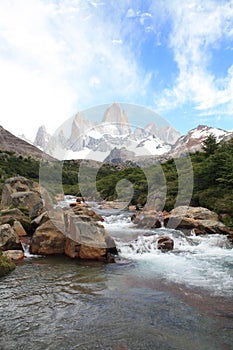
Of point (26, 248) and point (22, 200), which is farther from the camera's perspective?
point (22, 200)

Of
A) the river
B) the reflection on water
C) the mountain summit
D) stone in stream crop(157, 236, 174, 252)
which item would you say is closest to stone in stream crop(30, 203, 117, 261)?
the river

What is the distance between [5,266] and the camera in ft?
30.0

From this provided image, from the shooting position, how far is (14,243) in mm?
11461

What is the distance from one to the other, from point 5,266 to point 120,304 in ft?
13.4

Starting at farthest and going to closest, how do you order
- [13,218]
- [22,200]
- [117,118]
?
[22,200] < [117,118] < [13,218]

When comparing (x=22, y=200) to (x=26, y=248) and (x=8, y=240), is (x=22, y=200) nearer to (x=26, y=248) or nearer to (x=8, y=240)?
(x=26, y=248)

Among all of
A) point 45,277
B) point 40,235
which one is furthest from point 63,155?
point 45,277

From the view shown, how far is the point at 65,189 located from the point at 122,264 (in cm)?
4184

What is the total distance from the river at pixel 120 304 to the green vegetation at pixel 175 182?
8576 mm

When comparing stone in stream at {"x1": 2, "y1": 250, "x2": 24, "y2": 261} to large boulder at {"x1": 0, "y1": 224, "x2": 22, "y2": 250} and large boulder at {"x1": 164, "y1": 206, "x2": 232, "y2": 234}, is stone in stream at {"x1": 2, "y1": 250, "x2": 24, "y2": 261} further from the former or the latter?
large boulder at {"x1": 164, "y1": 206, "x2": 232, "y2": 234}

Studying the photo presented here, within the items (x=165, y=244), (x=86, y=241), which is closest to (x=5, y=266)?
(x=86, y=241)

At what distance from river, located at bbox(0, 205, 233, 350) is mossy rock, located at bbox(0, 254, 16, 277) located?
21cm

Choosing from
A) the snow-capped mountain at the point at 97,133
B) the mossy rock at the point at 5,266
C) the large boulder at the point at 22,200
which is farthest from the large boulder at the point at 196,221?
the mossy rock at the point at 5,266

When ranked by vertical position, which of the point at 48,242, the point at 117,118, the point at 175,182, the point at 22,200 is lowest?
the point at 48,242
